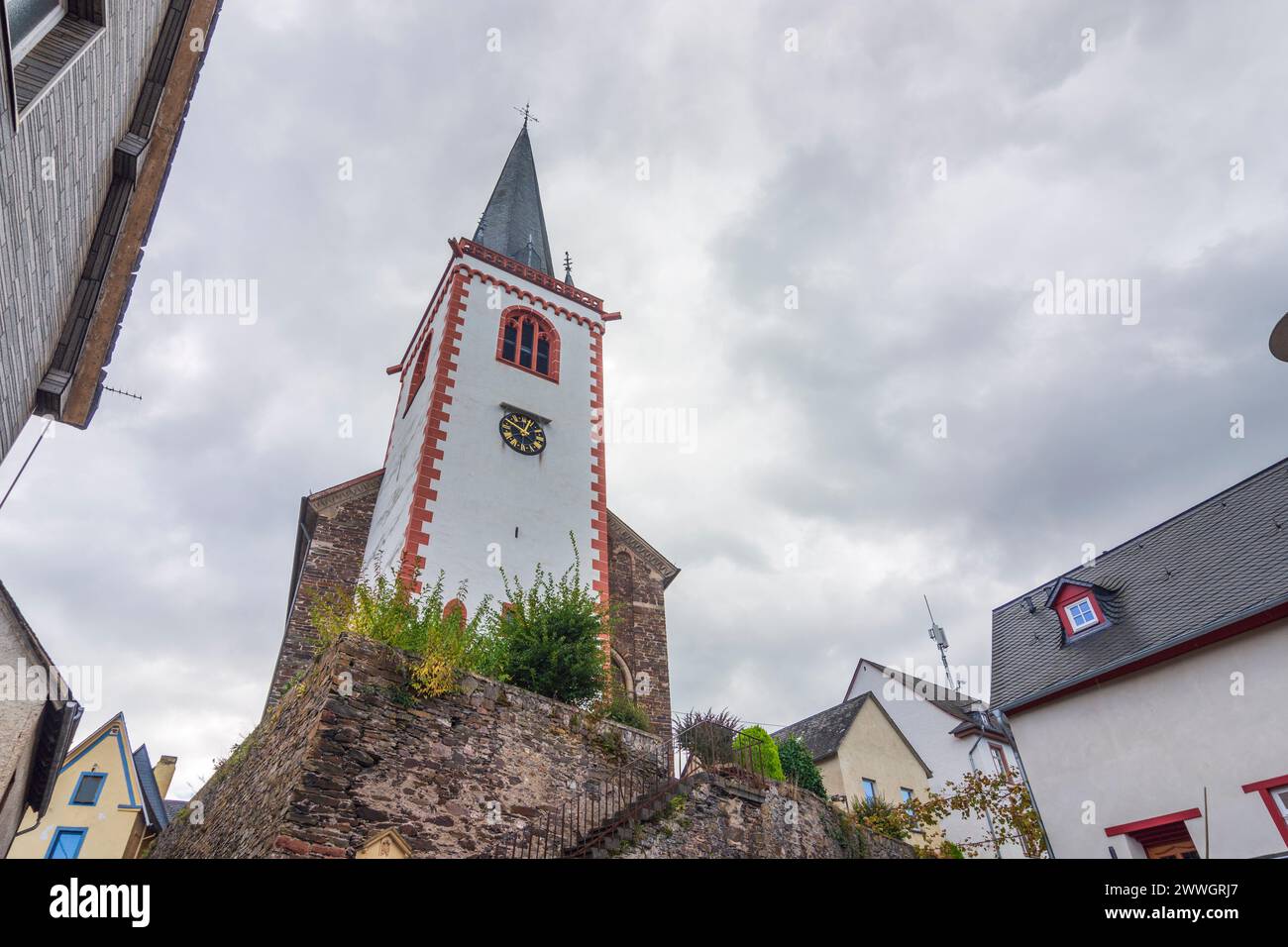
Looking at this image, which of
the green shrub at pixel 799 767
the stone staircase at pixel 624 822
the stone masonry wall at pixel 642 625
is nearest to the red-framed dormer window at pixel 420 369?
the stone masonry wall at pixel 642 625

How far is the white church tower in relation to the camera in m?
16.2

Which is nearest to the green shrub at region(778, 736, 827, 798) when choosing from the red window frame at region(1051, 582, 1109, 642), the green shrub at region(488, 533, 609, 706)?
the red window frame at region(1051, 582, 1109, 642)

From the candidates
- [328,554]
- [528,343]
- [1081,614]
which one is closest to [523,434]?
[528,343]

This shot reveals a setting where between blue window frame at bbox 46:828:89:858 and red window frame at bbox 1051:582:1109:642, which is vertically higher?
red window frame at bbox 1051:582:1109:642

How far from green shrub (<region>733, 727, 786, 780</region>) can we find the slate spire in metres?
17.9

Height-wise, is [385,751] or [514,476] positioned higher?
[514,476]

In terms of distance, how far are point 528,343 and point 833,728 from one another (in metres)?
16.8

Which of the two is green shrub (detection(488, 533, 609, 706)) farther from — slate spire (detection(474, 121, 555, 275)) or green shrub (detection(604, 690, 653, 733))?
slate spire (detection(474, 121, 555, 275))

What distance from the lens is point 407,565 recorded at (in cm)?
1489

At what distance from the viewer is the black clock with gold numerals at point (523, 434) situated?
18.8m

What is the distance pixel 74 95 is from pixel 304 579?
1242 cm

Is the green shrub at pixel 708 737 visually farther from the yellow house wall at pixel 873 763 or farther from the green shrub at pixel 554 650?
the yellow house wall at pixel 873 763
